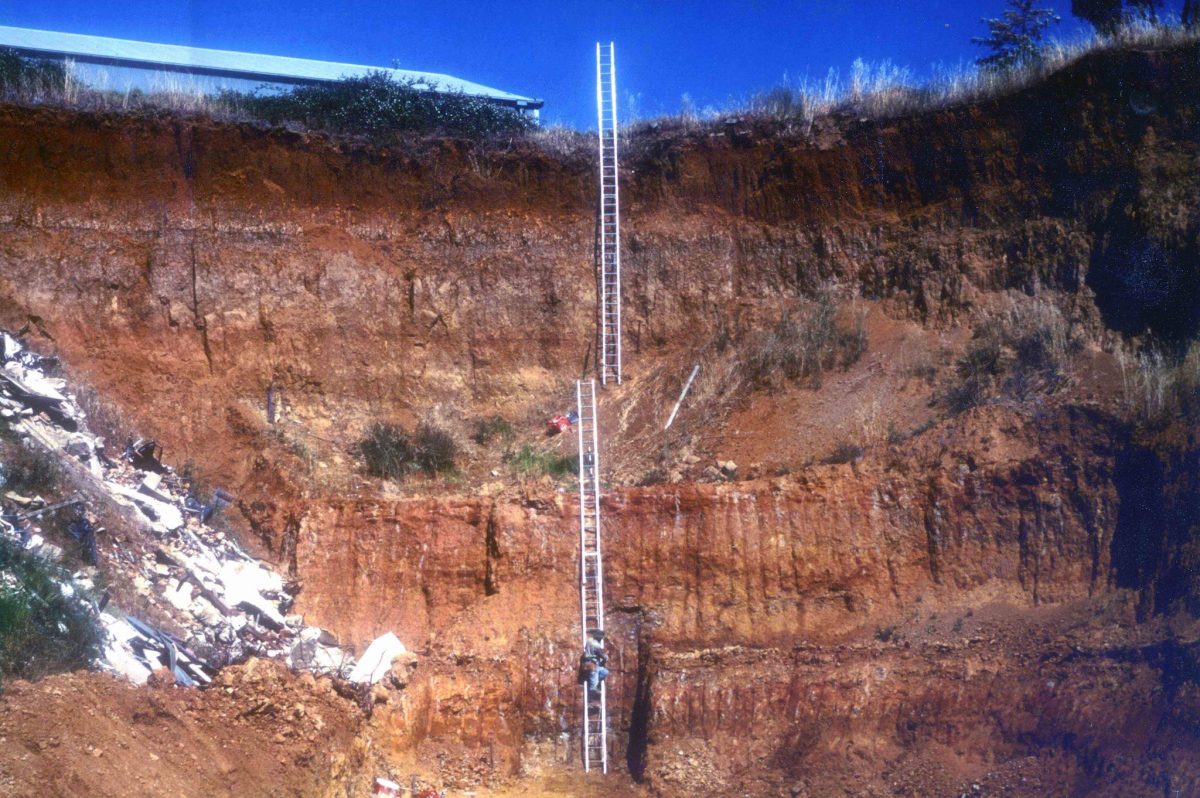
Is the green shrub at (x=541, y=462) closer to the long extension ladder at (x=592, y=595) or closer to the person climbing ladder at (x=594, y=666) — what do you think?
the long extension ladder at (x=592, y=595)

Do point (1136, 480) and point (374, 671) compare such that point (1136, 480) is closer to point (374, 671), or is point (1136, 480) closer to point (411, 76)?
point (374, 671)

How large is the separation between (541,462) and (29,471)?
620cm

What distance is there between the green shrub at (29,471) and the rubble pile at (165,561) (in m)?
0.18

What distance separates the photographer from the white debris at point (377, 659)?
502 inches

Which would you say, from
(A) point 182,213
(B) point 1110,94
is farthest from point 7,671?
(B) point 1110,94

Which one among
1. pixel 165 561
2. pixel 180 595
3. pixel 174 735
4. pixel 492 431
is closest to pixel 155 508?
pixel 165 561

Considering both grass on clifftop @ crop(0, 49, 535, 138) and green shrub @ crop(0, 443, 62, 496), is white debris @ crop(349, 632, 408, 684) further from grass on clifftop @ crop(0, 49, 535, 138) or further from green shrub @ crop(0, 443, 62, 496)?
grass on clifftop @ crop(0, 49, 535, 138)

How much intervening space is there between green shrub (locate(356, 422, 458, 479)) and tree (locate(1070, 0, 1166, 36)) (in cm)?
1183

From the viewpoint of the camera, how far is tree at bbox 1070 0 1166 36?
17578 millimetres

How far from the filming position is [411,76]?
21312mm

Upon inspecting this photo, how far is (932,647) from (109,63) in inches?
657

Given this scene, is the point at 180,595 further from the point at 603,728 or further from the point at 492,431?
the point at 492,431

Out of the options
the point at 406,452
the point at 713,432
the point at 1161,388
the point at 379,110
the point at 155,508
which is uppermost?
the point at 379,110

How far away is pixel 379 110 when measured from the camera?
1834cm
